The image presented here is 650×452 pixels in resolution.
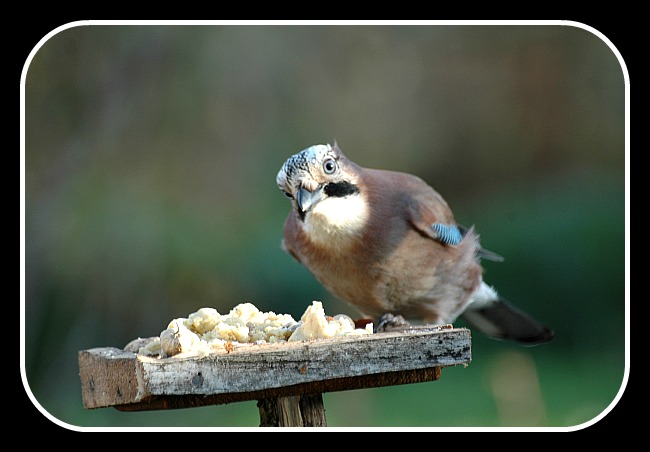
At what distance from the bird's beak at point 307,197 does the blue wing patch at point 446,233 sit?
603 millimetres

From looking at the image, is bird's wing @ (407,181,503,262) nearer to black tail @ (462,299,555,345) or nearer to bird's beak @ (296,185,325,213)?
bird's beak @ (296,185,325,213)

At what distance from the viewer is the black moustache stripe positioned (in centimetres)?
339

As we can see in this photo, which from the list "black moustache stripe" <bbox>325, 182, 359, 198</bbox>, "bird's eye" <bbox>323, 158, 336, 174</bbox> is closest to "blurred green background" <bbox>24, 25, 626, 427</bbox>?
"black moustache stripe" <bbox>325, 182, 359, 198</bbox>

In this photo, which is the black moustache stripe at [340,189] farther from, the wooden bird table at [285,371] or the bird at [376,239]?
the wooden bird table at [285,371]

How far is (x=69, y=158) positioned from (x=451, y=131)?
3134 millimetres

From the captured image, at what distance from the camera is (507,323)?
14.4 feet

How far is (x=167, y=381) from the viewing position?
7.47ft

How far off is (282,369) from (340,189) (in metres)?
1.21

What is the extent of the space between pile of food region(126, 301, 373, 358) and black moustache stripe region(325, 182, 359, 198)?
78 centimetres

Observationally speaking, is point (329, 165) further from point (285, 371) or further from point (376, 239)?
point (285, 371)

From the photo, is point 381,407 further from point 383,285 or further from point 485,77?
point 485,77

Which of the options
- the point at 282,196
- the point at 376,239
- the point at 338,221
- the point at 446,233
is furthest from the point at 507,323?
the point at 282,196

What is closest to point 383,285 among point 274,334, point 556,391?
point 274,334

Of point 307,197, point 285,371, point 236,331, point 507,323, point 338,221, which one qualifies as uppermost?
point 307,197
